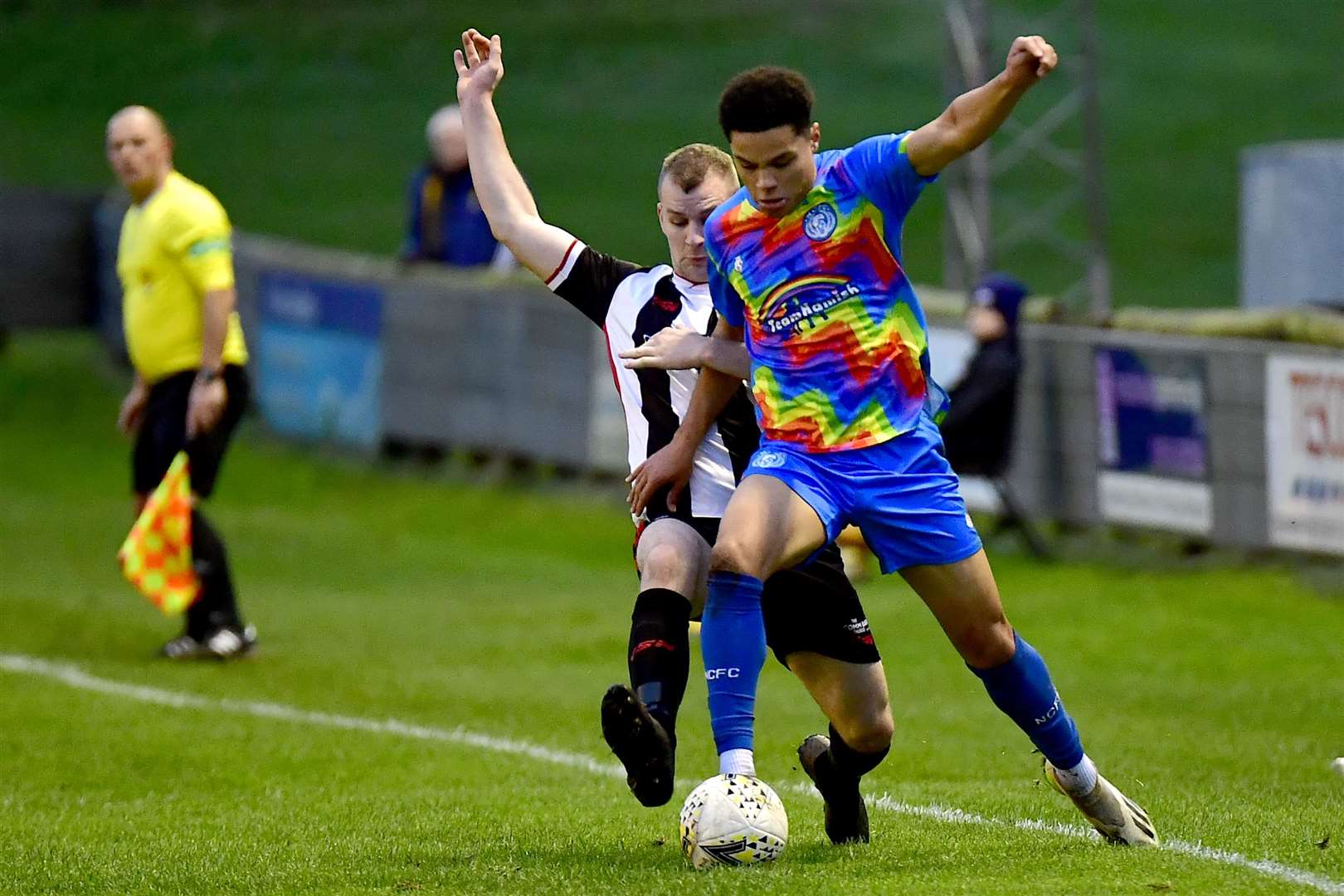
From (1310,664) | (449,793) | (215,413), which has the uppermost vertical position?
(215,413)

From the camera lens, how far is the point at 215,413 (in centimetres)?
1078

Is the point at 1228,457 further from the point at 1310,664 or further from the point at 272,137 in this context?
the point at 272,137

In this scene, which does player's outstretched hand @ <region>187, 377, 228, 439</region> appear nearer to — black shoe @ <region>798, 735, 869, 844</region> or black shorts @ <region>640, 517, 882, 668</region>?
black shorts @ <region>640, 517, 882, 668</region>

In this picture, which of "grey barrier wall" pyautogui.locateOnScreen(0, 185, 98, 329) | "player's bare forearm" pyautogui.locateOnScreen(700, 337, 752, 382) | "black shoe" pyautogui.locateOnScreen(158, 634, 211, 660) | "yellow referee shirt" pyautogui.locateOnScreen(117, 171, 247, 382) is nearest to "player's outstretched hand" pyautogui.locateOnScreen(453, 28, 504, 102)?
"player's bare forearm" pyautogui.locateOnScreen(700, 337, 752, 382)

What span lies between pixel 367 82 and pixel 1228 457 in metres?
34.2

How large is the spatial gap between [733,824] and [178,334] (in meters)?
6.36

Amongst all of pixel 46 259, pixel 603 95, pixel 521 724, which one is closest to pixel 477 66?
pixel 521 724

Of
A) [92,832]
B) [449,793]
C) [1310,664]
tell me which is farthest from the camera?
[1310,664]

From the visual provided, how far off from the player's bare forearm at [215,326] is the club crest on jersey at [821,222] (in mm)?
5583

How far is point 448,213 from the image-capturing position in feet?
59.3

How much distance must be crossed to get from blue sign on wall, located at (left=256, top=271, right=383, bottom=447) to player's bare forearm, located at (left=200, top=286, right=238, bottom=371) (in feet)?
25.5

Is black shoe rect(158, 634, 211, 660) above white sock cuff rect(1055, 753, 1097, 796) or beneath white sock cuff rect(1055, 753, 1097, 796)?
beneath

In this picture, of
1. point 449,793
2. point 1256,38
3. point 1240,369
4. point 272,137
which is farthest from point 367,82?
point 449,793

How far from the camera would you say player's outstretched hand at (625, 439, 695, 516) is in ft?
20.0
